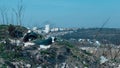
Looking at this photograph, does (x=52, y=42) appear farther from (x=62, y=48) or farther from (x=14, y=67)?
(x=14, y=67)

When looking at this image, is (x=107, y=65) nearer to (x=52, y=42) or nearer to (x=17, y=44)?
(x=52, y=42)

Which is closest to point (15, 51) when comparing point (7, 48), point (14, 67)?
point (7, 48)

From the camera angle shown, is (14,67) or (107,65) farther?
(107,65)

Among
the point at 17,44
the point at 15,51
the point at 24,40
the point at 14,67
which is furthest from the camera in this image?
the point at 24,40

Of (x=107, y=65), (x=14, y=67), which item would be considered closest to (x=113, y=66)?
(x=107, y=65)

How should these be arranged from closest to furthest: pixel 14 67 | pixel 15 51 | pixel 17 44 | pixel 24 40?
pixel 14 67 < pixel 15 51 < pixel 17 44 < pixel 24 40

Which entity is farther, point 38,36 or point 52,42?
point 38,36

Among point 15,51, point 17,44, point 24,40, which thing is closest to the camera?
point 15,51
